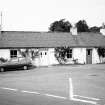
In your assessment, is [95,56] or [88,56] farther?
[95,56]

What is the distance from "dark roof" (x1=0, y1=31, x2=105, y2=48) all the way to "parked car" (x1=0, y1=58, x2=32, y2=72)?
4354 mm

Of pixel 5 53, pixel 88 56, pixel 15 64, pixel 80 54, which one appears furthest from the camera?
pixel 88 56

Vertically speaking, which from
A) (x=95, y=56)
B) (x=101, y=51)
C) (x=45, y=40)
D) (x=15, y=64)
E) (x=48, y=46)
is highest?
(x=45, y=40)

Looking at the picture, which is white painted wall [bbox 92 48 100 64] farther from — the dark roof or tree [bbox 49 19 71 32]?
tree [bbox 49 19 71 32]

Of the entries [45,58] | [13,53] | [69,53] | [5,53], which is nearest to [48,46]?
[45,58]

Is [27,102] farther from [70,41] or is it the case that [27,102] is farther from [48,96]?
[70,41]

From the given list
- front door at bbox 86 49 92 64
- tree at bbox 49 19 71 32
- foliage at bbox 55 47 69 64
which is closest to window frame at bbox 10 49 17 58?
foliage at bbox 55 47 69 64

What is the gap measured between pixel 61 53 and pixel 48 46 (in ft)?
7.42

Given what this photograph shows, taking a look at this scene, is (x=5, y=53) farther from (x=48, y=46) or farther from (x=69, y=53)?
(x=69, y=53)

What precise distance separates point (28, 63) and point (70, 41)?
961 centimetres

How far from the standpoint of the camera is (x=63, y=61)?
28922 mm

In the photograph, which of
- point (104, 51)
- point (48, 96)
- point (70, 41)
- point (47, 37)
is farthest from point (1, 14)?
point (48, 96)

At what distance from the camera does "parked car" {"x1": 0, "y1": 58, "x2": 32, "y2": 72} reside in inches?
890

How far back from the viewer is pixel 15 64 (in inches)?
899
